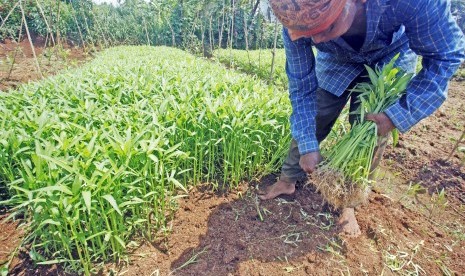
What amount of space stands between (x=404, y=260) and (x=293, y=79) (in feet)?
4.14

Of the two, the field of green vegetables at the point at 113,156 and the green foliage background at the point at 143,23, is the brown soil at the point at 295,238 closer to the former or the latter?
the field of green vegetables at the point at 113,156

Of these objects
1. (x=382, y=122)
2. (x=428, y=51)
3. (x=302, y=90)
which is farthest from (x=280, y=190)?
(x=428, y=51)

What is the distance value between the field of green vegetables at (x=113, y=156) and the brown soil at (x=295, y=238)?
5.5 inches

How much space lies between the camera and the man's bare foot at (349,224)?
76.5 inches

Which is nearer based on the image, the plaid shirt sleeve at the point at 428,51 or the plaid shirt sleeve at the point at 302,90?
the plaid shirt sleeve at the point at 428,51

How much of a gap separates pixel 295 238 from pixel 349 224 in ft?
1.26

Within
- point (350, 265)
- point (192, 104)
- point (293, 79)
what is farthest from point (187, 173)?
point (350, 265)

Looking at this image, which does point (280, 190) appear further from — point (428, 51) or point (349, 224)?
point (428, 51)

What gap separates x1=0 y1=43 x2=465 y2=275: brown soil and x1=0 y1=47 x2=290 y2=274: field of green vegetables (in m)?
0.14

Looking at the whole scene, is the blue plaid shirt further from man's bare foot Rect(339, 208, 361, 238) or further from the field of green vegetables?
man's bare foot Rect(339, 208, 361, 238)

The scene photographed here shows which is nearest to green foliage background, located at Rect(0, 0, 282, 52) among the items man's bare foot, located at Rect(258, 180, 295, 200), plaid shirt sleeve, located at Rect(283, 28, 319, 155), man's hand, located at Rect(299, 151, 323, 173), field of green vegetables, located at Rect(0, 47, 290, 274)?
field of green vegetables, located at Rect(0, 47, 290, 274)

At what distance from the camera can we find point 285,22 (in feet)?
4.18

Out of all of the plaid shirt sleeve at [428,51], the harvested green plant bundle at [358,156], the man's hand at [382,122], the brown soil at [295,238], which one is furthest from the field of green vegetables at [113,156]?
the plaid shirt sleeve at [428,51]

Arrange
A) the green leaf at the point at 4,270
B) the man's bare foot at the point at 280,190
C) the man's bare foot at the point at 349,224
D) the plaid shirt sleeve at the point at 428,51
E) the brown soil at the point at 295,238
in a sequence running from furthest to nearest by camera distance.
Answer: the man's bare foot at the point at 280,190, the man's bare foot at the point at 349,224, the brown soil at the point at 295,238, the green leaf at the point at 4,270, the plaid shirt sleeve at the point at 428,51
